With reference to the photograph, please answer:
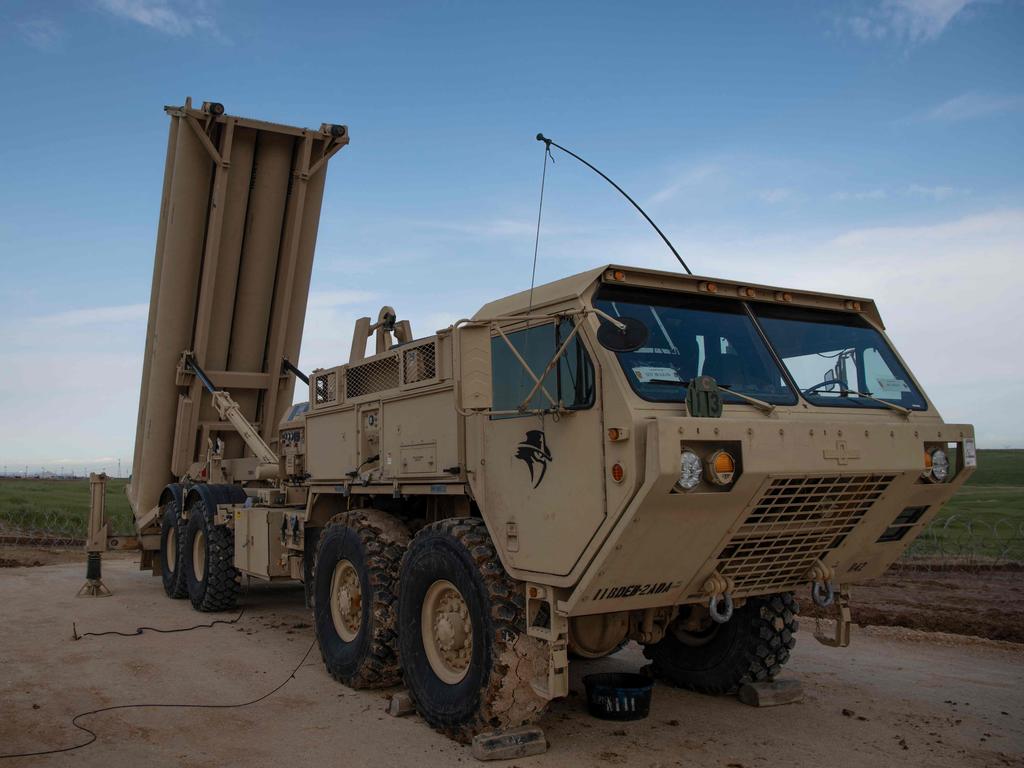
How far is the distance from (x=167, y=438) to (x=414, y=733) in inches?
289

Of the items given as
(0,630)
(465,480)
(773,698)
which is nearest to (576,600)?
(465,480)

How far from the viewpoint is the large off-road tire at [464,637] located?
4.99 m

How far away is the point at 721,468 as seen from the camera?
14.5ft

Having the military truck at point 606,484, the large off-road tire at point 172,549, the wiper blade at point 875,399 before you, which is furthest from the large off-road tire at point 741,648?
the large off-road tire at point 172,549

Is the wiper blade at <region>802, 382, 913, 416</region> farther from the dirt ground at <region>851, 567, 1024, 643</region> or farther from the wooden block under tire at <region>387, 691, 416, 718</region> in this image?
the dirt ground at <region>851, 567, 1024, 643</region>

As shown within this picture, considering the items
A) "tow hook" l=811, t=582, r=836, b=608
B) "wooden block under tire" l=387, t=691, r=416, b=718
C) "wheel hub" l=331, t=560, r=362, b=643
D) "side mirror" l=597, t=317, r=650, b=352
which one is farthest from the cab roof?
"wooden block under tire" l=387, t=691, r=416, b=718

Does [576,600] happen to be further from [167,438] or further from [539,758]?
[167,438]

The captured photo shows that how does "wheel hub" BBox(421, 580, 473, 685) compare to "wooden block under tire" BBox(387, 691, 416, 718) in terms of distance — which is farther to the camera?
"wooden block under tire" BBox(387, 691, 416, 718)

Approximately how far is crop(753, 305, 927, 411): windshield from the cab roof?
8cm

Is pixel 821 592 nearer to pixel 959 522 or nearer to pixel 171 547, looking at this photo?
pixel 171 547

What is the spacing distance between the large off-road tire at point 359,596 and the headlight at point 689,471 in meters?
2.75

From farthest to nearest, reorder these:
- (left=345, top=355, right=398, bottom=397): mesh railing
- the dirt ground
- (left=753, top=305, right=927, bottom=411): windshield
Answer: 1. the dirt ground
2. (left=345, top=355, right=398, bottom=397): mesh railing
3. (left=753, top=305, right=927, bottom=411): windshield

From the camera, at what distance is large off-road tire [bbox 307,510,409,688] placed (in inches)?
250

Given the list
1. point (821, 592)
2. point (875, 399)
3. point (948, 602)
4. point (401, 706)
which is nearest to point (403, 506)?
point (401, 706)
